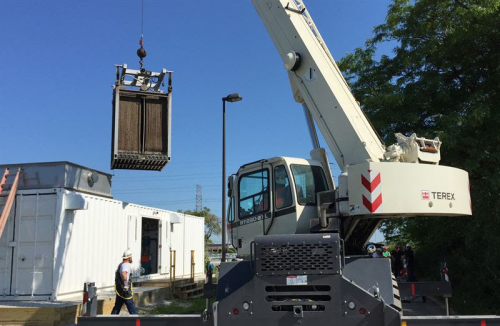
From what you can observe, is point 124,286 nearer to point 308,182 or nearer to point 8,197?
point 8,197

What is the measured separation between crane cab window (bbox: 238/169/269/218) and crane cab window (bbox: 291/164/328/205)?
0.48m

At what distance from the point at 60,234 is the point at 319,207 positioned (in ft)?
25.8

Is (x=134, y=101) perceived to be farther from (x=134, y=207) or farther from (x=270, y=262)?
(x=270, y=262)

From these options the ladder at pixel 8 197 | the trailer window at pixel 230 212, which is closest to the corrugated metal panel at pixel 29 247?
the ladder at pixel 8 197

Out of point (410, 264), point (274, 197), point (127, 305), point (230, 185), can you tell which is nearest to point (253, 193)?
point (274, 197)

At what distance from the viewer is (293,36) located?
8.25 m

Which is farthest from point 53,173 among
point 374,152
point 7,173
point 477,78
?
point 477,78

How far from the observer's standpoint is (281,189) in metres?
6.92

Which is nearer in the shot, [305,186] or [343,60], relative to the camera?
[305,186]

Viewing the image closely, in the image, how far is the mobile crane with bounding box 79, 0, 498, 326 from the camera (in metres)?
4.98

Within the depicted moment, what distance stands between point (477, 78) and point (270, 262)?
9.68 meters

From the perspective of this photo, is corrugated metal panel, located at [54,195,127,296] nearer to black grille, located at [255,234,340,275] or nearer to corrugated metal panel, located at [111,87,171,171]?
corrugated metal panel, located at [111,87,171,171]

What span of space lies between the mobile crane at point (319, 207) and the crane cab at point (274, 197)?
16 millimetres

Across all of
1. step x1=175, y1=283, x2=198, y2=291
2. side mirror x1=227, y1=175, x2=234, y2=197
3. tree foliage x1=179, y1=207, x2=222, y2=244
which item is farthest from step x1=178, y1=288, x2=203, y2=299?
tree foliage x1=179, y1=207, x2=222, y2=244
